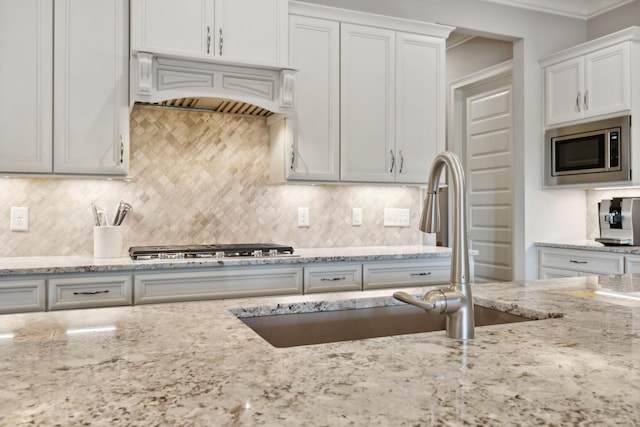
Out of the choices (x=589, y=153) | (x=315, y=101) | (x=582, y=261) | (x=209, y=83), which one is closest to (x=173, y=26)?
(x=209, y=83)

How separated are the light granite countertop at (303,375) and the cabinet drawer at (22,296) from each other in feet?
4.08

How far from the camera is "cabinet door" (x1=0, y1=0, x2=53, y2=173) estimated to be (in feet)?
8.53

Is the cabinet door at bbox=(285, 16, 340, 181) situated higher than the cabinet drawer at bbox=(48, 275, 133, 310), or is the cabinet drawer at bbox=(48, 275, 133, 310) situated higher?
the cabinet door at bbox=(285, 16, 340, 181)

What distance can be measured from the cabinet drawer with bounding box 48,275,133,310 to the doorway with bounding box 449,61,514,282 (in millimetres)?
3300

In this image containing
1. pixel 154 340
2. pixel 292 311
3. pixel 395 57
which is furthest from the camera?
pixel 395 57

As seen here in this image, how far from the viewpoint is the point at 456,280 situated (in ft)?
3.58

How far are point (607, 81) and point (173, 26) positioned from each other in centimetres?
307

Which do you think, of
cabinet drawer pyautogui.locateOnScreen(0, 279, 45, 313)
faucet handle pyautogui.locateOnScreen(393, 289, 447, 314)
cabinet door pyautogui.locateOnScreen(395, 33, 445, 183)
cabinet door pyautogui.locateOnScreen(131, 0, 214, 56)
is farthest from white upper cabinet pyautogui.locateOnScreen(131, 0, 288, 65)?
faucet handle pyautogui.locateOnScreen(393, 289, 447, 314)

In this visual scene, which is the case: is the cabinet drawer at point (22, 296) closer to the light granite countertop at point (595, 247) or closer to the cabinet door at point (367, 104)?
the cabinet door at point (367, 104)

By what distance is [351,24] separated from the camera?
11.0 feet

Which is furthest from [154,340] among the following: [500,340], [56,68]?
[56,68]

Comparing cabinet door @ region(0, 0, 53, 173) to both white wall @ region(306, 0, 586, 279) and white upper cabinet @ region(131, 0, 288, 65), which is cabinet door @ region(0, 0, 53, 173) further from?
white wall @ region(306, 0, 586, 279)

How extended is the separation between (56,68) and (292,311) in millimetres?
2084

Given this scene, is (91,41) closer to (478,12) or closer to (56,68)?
(56,68)
